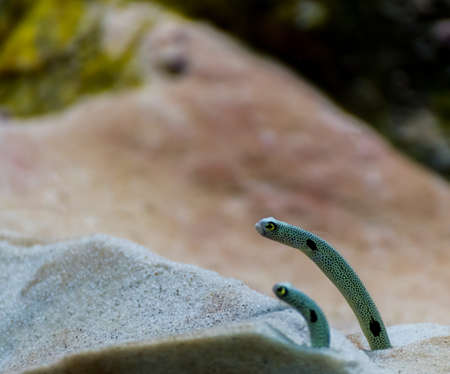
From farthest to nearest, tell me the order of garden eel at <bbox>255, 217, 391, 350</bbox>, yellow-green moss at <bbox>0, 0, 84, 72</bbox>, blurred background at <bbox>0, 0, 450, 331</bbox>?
yellow-green moss at <bbox>0, 0, 84, 72</bbox>
blurred background at <bbox>0, 0, 450, 331</bbox>
garden eel at <bbox>255, 217, 391, 350</bbox>

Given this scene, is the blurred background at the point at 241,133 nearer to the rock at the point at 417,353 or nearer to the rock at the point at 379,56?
the rock at the point at 379,56

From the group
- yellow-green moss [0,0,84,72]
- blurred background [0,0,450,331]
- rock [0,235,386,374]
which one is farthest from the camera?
yellow-green moss [0,0,84,72]

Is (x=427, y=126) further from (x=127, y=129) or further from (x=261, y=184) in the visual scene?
(x=127, y=129)

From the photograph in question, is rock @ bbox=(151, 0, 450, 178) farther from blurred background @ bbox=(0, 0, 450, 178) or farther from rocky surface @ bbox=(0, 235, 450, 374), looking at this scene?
rocky surface @ bbox=(0, 235, 450, 374)

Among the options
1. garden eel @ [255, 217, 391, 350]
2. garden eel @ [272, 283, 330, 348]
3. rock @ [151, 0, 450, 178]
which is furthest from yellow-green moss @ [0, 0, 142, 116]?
garden eel @ [272, 283, 330, 348]

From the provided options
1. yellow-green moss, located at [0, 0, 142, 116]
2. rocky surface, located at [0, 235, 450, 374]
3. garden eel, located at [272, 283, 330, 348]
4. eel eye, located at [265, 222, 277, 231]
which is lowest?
yellow-green moss, located at [0, 0, 142, 116]

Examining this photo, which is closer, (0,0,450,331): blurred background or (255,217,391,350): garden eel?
(255,217,391,350): garden eel

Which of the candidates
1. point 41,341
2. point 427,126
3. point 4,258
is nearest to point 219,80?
point 427,126

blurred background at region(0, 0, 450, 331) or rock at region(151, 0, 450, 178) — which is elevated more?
rock at region(151, 0, 450, 178)
